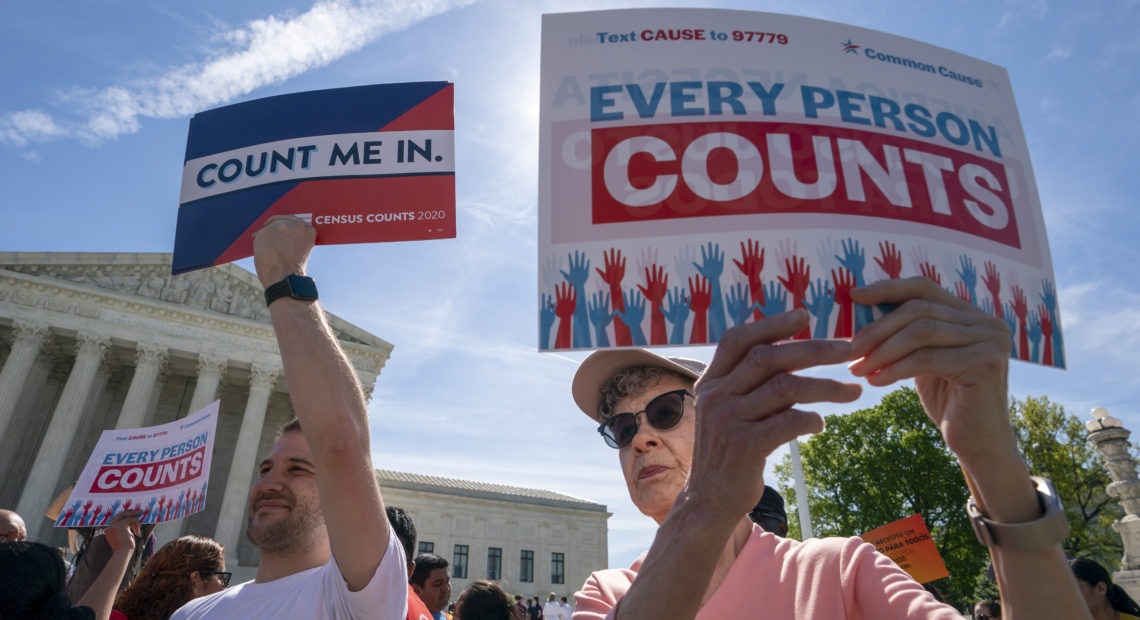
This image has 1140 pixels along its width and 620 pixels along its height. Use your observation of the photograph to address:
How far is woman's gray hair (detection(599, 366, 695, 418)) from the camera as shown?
2.20 m

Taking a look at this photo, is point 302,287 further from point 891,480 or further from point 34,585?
point 891,480

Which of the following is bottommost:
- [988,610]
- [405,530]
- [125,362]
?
[988,610]

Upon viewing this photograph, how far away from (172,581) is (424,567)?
227 cm

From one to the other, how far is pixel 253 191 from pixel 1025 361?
95.8 inches

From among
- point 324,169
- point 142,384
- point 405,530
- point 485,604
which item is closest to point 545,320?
point 324,169

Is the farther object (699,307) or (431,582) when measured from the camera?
(431,582)

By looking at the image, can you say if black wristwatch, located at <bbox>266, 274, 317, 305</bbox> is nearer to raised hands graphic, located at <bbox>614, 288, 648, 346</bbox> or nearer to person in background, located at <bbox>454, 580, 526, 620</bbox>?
raised hands graphic, located at <bbox>614, 288, 648, 346</bbox>

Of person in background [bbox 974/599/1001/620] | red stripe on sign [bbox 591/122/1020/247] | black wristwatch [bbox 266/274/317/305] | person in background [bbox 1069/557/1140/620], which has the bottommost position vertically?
person in background [bbox 974/599/1001/620]

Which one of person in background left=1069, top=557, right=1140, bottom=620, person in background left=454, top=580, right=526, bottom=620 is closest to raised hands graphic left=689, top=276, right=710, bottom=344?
person in background left=454, top=580, right=526, bottom=620

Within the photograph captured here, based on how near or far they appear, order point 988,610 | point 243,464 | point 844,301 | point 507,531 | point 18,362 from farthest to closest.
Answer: point 507,531, point 243,464, point 18,362, point 988,610, point 844,301

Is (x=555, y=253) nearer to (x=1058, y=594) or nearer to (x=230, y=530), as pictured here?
(x=1058, y=594)

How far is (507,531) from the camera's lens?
4259 cm

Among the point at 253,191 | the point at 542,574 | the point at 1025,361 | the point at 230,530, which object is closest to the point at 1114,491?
the point at 1025,361

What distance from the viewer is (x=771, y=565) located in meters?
1.70
